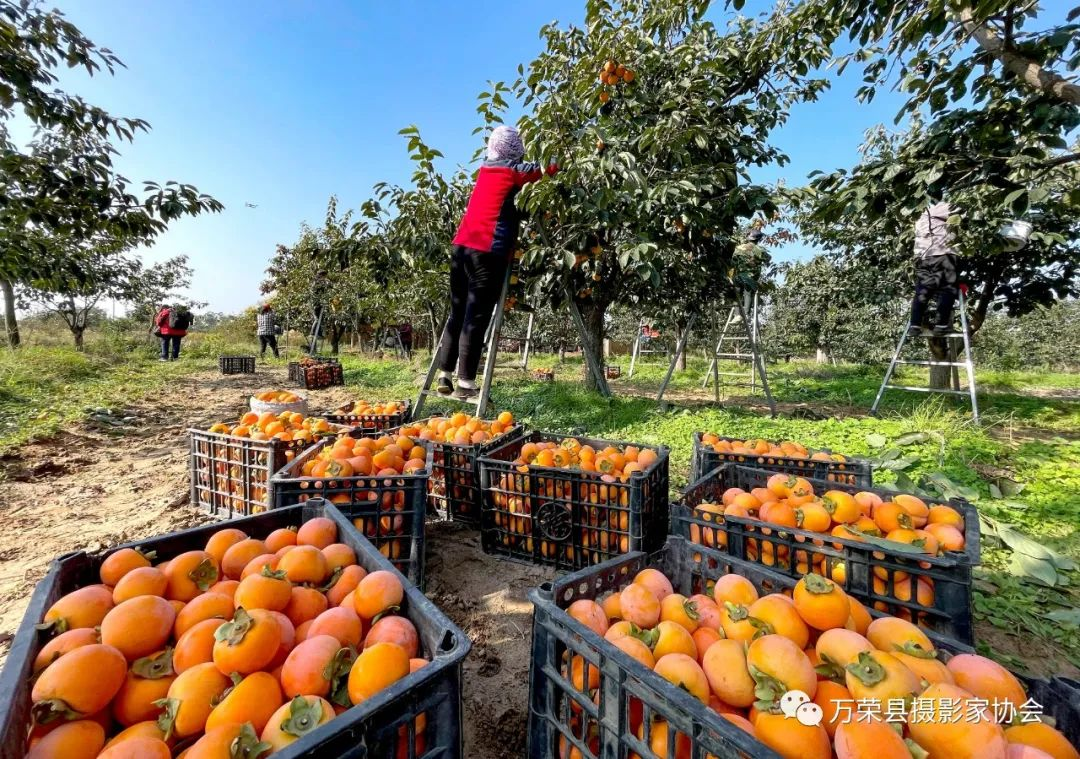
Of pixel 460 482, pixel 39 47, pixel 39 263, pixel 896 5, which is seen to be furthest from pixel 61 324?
pixel 896 5

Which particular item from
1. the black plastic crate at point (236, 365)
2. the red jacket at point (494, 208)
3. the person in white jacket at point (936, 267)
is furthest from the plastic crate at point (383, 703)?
the black plastic crate at point (236, 365)

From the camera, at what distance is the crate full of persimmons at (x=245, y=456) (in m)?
2.64

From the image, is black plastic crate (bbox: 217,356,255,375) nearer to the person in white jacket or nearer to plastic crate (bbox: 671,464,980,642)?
plastic crate (bbox: 671,464,980,642)

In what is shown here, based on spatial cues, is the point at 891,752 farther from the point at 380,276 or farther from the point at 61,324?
the point at 61,324

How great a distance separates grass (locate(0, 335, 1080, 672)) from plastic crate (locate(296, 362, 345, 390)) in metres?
0.39

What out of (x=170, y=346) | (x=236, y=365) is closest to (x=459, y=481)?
(x=236, y=365)

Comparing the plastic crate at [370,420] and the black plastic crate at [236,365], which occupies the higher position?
the black plastic crate at [236,365]

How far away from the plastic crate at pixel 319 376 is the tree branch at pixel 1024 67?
1000cm

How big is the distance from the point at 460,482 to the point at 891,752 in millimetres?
2392

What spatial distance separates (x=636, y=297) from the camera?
295 inches

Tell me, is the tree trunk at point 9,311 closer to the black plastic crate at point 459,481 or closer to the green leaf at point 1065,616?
the black plastic crate at point 459,481

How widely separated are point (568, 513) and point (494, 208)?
271 centimetres

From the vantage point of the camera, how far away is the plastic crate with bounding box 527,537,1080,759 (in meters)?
0.78

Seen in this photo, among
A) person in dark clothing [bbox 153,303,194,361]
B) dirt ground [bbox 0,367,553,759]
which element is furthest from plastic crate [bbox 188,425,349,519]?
person in dark clothing [bbox 153,303,194,361]
